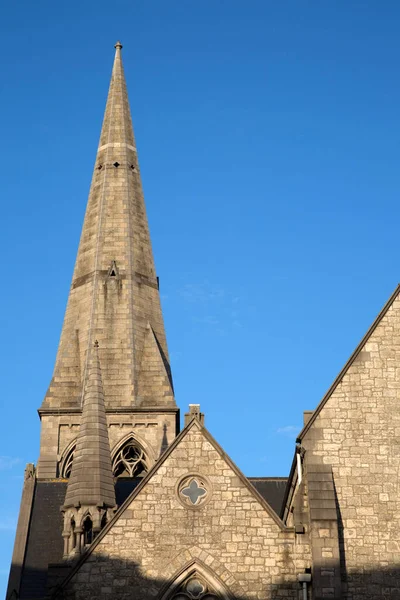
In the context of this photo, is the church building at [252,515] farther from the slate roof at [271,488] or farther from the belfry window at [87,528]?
the slate roof at [271,488]

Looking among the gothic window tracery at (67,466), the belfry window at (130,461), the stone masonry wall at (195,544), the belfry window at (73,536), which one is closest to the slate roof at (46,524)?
the belfry window at (130,461)

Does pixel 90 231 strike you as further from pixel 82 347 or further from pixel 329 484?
pixel 329 484

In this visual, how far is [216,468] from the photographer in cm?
2667

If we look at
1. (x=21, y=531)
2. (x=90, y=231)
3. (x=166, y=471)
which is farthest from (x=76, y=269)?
(x=166, y=471)

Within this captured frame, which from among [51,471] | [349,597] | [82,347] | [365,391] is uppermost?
[82,347]

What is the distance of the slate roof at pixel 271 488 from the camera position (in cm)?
3700

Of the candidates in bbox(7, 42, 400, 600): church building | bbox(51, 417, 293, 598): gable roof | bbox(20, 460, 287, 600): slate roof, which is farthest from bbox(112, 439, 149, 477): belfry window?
bbox(51, 417, 293, 598): gable roof

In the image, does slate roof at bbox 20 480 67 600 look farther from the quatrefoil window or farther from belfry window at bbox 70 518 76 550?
the quatrefoil window

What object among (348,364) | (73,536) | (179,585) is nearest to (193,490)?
(179,585)

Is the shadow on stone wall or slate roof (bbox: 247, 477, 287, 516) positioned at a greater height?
slate roof (bbox: 247, 477, 287, 516)

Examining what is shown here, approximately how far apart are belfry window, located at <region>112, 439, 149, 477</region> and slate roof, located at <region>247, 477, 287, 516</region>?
17.4ft

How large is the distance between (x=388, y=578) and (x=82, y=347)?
73.4 ft

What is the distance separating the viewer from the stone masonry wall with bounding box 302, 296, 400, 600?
25844mm

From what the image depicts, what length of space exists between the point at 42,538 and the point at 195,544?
32.8 ft
